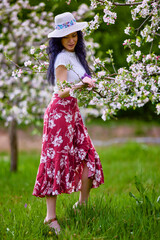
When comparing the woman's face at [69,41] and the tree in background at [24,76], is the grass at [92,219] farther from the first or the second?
the tree in background at [24,76]

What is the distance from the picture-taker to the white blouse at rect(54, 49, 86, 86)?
10.8 feet

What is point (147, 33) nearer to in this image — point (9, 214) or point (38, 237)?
point (38, 237)

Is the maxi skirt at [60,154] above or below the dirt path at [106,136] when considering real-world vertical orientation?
above

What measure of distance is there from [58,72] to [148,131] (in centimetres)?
791

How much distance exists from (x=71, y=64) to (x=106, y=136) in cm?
757

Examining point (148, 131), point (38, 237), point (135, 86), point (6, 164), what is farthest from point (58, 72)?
point (148, 131)

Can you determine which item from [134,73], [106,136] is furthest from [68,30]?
[106,136]

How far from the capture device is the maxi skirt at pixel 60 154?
3.31 m

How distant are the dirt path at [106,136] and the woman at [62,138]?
642cm

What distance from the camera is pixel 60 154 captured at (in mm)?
3303

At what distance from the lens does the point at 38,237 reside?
122 inches

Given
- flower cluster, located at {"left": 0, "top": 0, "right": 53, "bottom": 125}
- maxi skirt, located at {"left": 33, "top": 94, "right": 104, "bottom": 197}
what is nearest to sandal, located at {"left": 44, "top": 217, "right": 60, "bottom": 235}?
maxi skirt, located at {"left": 33, "top": 94, "right": 104, "bottom": 197}

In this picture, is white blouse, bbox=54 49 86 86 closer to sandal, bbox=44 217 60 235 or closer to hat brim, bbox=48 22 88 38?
hat brim, bbox=48 22 88 38

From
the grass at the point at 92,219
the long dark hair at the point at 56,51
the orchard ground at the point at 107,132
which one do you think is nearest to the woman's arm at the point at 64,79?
the long dark hair at the point at 56,51
